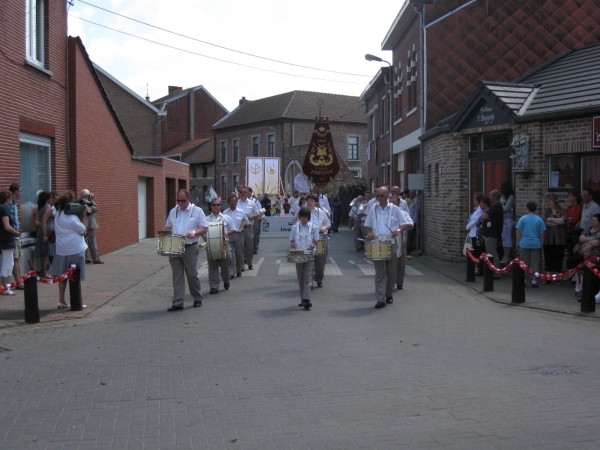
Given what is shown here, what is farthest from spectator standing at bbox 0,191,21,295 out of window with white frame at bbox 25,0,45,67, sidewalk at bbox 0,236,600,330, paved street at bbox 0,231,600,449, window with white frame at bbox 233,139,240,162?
window with white frame at bbox 233,139,240,162

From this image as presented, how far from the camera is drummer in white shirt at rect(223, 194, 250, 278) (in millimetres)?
14555

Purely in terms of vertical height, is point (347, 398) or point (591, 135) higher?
point (591, 135)

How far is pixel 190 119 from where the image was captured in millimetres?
66188

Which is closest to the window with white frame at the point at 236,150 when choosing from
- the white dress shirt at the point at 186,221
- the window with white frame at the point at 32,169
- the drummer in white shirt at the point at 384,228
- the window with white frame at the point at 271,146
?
the window with white frame at the point at 271,146

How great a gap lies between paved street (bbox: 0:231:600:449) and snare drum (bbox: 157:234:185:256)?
906mm

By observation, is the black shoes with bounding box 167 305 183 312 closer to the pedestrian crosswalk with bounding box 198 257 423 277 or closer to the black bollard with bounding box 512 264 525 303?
the pedestrian crosswalk with bounding box 198 257 423 277

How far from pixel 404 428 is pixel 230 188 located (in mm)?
59604

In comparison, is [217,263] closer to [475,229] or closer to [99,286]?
[99,286]

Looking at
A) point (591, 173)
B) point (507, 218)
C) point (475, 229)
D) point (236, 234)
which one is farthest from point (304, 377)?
point (507, 218)

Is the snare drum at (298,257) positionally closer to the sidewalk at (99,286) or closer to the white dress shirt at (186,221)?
the white dress shirt at (186,221)

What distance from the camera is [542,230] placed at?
516 inches

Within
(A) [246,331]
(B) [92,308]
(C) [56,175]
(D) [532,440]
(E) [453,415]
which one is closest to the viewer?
(D) [532,440]

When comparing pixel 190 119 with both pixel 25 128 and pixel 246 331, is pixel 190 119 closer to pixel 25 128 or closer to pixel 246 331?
pixel 25 128

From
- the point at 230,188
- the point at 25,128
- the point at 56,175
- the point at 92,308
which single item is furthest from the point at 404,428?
the point at 230,188
